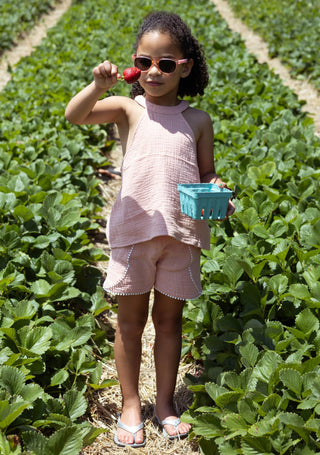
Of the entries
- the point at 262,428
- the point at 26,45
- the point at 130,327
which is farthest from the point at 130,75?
the point at 26,45

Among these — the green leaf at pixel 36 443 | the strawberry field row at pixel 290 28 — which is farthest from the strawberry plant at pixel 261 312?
the strawberry field row at pixel 290 28

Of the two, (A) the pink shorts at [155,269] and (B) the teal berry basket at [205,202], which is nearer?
(B) the teal berry basket at [205,202]

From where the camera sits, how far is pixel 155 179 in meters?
2.23

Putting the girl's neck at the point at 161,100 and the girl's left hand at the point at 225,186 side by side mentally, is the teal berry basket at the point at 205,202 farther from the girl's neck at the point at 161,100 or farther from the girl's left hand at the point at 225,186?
the girl's neck at the point at 161,100

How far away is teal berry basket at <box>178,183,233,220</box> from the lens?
199 centimetres

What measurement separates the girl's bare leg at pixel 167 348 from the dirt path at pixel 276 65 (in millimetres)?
4740

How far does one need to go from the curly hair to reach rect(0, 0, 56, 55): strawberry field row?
13169mm

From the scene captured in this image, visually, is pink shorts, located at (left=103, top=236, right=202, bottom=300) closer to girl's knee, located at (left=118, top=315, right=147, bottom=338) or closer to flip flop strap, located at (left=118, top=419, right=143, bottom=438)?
girl's knee, located at (left=118, top=315, right=147, bottom=338)

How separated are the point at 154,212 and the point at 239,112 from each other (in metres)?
3.95

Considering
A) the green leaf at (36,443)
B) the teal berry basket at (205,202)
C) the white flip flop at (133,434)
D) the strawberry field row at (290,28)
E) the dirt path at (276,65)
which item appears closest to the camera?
the green leaf at (36,443)

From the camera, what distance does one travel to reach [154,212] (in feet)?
7.32

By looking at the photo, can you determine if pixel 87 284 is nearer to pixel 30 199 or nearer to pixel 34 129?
pixel 30 199

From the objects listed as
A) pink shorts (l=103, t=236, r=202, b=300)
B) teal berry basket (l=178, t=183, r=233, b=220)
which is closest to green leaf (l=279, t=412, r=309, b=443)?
pink shorts (l=103, t=236, r=202, b=300)

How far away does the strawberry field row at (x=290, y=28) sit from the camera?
10.4 metres
